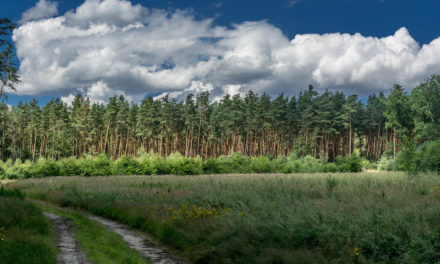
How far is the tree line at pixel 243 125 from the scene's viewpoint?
74.9 metres

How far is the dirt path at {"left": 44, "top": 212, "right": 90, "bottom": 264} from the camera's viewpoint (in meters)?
8.43

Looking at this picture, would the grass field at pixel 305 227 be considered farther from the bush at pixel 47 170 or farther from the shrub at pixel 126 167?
the bush at pixel 47 170

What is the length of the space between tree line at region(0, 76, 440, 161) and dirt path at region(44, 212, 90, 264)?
65.2 metres

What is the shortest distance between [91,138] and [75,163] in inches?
2107

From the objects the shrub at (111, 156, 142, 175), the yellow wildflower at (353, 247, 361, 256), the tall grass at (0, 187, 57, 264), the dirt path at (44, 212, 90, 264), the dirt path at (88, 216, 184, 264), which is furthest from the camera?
the shrub at (111, 156, 142, 175)

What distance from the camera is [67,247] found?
9.95 m

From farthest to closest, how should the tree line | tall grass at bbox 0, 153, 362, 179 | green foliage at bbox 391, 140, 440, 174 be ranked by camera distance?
the tree line, tall grass at bbox 0, 153, 362, 179, green foliage at bbox 391, 140, 440, 174

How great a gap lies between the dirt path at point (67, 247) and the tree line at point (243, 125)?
65163mm

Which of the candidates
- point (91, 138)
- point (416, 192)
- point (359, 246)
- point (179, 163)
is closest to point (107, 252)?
point (359, 246)

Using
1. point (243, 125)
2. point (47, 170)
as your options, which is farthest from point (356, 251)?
point (243, 125)

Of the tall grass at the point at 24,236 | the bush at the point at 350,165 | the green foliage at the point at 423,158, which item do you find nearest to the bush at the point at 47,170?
the tall grass at the point at 24,236

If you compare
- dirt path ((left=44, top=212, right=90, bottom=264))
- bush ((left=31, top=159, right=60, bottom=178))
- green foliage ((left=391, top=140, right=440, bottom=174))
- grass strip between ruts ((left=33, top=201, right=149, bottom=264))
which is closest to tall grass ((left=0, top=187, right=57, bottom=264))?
dirt path ((left=44, top=212, right=90, bottom=264))

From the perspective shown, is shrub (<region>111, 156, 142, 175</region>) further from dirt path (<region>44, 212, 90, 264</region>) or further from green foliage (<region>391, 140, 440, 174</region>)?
green foliage (<region>391, 140, 440, 174</region>)

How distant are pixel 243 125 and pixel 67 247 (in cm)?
7652
